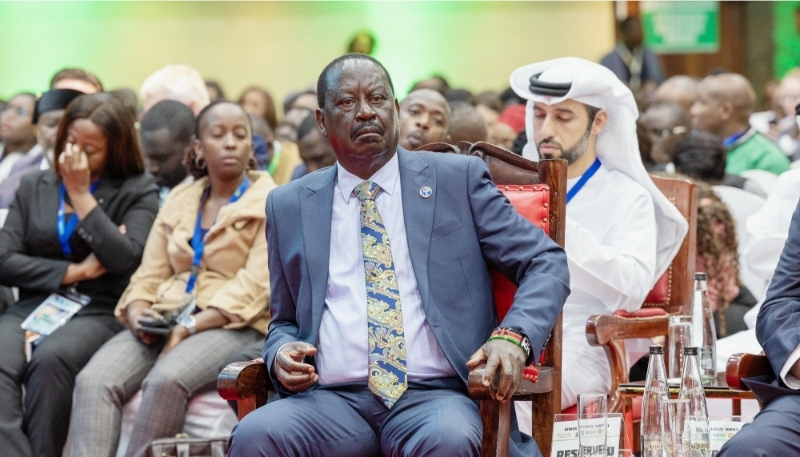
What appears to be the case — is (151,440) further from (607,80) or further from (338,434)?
(607,80)

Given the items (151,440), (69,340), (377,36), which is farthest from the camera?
(377,36)

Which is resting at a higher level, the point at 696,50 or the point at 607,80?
the point at 607,80

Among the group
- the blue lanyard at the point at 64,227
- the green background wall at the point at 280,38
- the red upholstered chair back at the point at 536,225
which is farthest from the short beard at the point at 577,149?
the green background wall at the point at 280,38

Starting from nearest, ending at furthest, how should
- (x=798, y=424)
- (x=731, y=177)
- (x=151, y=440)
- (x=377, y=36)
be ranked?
(x=798, y=424)
(x=151, y=440)
(x=731, y=177)
(x=377, y=36)

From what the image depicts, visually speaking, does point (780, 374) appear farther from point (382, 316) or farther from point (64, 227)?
point (64, 227)

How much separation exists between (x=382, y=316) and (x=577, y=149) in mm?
1453

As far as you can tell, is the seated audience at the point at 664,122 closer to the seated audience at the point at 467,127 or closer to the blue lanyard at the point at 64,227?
the seated audience at the point at 467,127

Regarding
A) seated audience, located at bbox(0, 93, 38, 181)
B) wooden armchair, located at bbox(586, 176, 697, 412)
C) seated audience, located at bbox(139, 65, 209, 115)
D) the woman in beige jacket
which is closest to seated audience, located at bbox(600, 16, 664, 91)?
seated audience, located at bbox(139, 65, 209, 115)

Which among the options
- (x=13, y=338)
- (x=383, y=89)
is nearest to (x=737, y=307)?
(x=383, y=89)

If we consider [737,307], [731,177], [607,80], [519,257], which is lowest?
[737,307]

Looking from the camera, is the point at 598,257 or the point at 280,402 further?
the point at 598,257

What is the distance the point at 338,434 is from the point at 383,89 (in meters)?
1.02

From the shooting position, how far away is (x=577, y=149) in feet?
14.2

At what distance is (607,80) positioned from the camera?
14.2 ft
